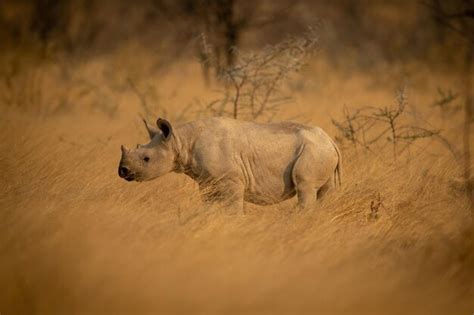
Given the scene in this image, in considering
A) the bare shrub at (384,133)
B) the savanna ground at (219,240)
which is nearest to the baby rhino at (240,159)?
the savanna ground at (219,240)

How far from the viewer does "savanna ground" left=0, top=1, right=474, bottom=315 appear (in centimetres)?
486

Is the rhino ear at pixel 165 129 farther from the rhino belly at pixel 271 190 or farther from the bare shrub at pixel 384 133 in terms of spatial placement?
the bare shrub at pixel 384 133

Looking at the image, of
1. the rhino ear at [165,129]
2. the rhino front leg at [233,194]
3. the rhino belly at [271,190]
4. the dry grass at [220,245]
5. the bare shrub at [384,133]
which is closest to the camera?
the dry grass at [220,245]

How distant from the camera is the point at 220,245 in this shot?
216 inches

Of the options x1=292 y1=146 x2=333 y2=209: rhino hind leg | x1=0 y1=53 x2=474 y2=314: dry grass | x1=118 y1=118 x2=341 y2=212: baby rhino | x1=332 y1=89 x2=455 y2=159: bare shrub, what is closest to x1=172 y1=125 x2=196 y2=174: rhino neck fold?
x1=118 y1=118 x2=341 y2=212: baby rhino

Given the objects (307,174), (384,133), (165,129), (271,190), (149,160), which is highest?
(165,129)

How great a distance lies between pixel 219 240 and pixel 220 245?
11cm

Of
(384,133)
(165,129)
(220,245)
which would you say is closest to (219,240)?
(220,245)

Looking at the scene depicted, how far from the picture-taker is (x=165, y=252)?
530 cm

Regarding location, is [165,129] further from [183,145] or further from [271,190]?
[271,190]

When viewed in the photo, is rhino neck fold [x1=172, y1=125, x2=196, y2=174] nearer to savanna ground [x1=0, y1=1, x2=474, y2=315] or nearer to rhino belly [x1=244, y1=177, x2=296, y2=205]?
→ savanna ground [x1=0, y1=1, x2=474, y2=315]

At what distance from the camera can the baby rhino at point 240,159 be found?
21.7ft

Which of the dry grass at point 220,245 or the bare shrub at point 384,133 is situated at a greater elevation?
the bare shrub at point 384,133

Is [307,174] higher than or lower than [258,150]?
lower
